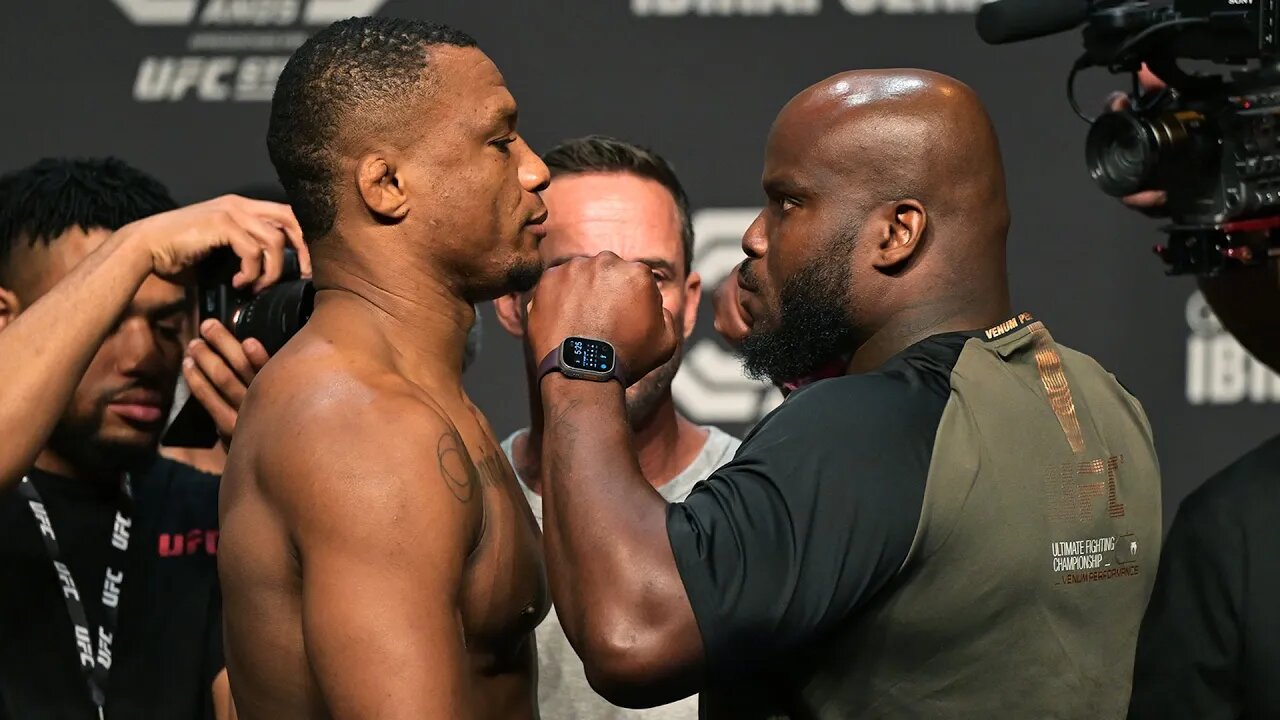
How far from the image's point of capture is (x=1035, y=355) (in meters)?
1.48

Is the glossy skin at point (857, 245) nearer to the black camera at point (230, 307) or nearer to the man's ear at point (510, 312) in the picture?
→ the black camera at point (230, 307)

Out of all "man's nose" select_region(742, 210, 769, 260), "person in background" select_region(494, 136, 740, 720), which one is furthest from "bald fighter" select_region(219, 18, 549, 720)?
"person in background" select_region(494, 136, 740, 720)

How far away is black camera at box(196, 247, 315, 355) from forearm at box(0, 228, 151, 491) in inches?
3.4

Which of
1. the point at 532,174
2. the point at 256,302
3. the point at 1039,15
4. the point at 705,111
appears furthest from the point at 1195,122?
the point at 705,111

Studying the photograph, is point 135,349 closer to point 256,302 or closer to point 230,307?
point 230,307

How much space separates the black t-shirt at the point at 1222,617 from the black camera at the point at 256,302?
1.06 m

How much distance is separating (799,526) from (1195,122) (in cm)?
90

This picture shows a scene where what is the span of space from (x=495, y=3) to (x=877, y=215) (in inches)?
66.1

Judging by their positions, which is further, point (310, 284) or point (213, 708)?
point (213, 708)

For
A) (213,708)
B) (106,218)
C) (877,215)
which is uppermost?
(877,215)

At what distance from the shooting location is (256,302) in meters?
1.69

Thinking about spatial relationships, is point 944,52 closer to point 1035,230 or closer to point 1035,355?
point 1035,230

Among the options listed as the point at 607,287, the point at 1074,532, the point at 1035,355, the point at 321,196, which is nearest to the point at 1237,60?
the point at 1035,355

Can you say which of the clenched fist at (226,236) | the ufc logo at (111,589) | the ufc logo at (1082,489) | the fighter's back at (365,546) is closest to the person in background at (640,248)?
the clenched fist at (226,236)
